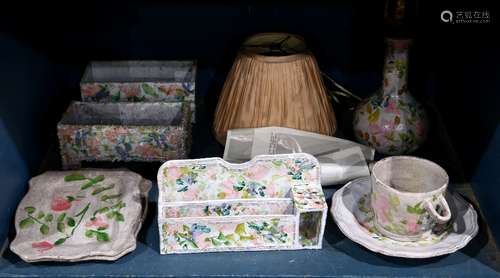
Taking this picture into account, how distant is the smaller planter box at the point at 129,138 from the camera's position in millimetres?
835

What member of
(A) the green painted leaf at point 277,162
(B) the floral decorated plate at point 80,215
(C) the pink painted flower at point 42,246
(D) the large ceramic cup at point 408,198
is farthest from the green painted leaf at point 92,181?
(D) the large ceramic cup at point 408,198

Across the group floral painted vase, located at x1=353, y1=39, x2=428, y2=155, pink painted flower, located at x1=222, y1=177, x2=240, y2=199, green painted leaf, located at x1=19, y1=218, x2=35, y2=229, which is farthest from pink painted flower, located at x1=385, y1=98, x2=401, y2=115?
green painted leaf, located at x1=19, y1=218, x2=35, y2=229

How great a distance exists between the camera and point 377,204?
734mm

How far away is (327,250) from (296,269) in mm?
49

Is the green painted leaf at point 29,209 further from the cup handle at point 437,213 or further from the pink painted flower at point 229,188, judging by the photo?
the cup handle at point 437,213

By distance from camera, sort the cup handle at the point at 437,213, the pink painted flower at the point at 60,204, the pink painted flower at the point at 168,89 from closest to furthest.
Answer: the cup handle at the point at 437,213 < the pink painted flower at the point at 60,204 < the pink painted flower at the point at 168,89

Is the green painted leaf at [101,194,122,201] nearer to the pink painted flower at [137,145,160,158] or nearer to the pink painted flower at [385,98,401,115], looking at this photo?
the pink painted flower at [137,145,160,158]

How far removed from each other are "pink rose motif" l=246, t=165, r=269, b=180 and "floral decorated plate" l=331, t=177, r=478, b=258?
9 cm

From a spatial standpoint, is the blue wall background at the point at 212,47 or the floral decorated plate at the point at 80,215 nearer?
the floral decorated plate at the point at 80,215

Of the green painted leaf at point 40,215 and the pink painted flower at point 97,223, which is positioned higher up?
the green painted leaf at point 40,215

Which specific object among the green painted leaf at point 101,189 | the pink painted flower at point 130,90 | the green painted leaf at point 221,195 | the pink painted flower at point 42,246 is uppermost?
the pink painted flower at point 130,90

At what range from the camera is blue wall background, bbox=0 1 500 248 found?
860mm

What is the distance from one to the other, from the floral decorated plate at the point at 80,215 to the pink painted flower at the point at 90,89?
5.1 inches

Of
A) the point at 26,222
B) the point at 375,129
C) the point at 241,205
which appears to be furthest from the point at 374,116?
the point at 26,222
